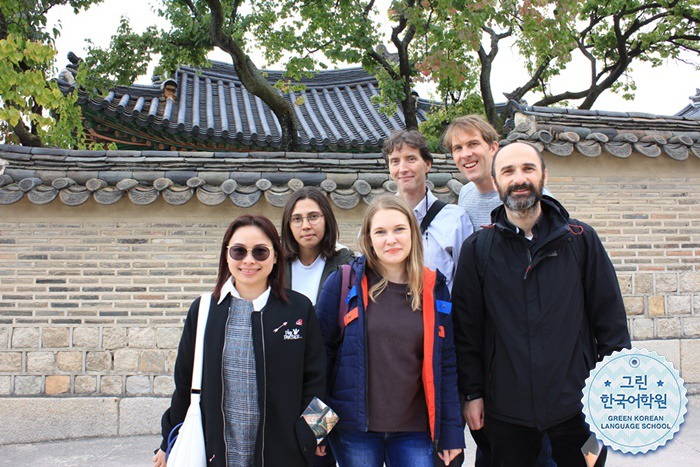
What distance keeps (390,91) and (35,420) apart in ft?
19.5

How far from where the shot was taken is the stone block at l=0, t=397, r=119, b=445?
17.2 ft

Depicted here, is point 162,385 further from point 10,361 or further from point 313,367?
point 313,367

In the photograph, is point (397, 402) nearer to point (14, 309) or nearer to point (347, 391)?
point (347, 391)

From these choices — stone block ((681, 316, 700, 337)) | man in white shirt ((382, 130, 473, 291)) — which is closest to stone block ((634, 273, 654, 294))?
stone block ((681, 316, 700, 337))

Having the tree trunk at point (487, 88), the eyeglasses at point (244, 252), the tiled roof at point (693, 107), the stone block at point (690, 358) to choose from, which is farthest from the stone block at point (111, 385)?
the tiled roof at point (693, 107)

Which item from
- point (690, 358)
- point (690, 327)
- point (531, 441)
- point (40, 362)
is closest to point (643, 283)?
point (690, 327)

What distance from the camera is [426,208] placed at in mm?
3152

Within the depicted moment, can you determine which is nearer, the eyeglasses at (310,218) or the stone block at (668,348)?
the eyeglasses at (310,218)

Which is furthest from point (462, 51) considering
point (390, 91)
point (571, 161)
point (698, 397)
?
point (698, 397)

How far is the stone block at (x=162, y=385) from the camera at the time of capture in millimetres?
5359

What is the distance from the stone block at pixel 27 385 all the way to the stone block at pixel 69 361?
0.77ft

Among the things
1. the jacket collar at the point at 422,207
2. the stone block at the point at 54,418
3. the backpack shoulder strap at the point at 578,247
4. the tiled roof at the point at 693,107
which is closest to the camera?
the backpack shoulder strap at the point at 578,247

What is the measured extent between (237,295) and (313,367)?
485 millimetres

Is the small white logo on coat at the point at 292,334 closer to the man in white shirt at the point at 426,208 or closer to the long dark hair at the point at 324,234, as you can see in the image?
the long dark hair at the point at 324,234
